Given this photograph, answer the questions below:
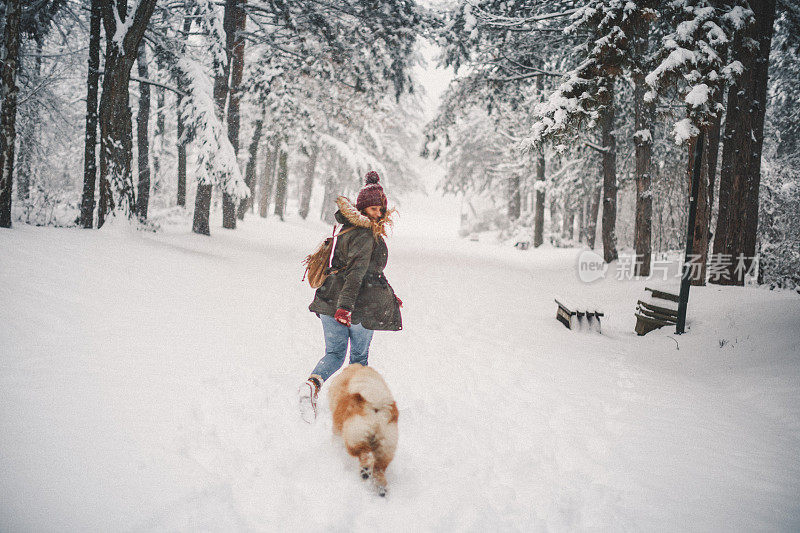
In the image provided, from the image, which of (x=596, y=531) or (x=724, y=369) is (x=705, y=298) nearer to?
(x=724, y=369)

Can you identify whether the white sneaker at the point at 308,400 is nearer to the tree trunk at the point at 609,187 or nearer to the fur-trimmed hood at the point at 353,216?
the fur-trimmed hood at the point at 353,216

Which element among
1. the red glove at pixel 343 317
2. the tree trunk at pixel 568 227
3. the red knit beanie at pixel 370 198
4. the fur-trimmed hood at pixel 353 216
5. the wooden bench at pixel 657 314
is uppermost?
the tree trunk at pixel 568 227

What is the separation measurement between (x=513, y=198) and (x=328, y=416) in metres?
24.8

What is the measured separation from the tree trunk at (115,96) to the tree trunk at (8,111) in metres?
1.39

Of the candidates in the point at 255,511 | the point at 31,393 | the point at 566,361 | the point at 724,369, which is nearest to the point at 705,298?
the point at 724,369

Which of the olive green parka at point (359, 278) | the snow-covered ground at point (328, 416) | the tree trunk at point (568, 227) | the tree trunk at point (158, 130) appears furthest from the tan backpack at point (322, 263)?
the tree trunk at point (568, 227)

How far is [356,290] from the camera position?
10.4 ft

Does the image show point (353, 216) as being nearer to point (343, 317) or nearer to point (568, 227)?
point (343, 317)

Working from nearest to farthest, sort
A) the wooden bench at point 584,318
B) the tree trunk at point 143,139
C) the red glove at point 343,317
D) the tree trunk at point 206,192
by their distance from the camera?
the red glove at point 343,317 → the wooden bench at point 584,318 → the tree trunk at point 206,192 → the tree trunk at point 143,139

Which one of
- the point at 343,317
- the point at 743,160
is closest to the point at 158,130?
the point at 343,317

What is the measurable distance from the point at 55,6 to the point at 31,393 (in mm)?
9797

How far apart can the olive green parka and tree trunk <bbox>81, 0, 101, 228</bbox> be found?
25.9 ft

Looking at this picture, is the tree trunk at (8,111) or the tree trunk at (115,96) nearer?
the tree trunk at (8,111)

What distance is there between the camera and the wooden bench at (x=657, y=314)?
697 cm
